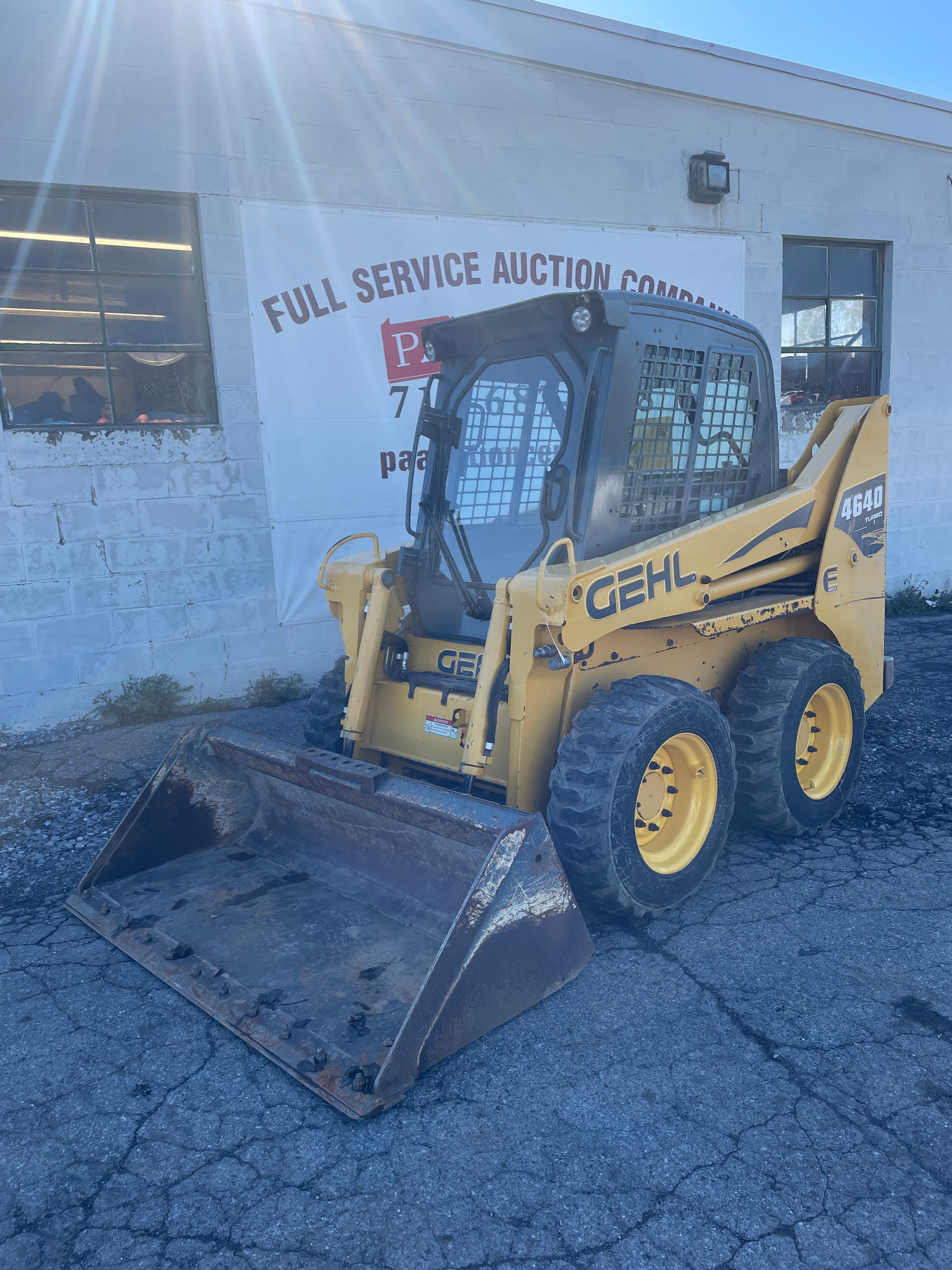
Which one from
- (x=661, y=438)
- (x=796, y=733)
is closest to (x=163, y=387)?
(x=661, y=438)

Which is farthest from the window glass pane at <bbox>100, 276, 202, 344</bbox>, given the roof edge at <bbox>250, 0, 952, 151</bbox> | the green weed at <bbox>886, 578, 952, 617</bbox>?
the green weed at <bbox>886, 578, 952, 617</bbox>

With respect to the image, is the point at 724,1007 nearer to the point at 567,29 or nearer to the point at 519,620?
the point at 519,620

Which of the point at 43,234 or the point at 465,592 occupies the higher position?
the point at 43,234

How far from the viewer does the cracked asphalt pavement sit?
7.30 feet

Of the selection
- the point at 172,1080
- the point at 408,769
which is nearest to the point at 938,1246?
the point at 172,1080

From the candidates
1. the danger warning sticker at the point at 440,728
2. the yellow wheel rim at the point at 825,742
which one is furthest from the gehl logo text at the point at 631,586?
the yellow wheel rim at the point at 825,742

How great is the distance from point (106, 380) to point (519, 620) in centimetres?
455

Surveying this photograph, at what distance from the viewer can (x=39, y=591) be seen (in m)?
6.39

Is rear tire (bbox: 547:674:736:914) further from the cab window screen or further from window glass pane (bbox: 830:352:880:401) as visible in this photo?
window glass pane (bbox: 830:352:880:401)

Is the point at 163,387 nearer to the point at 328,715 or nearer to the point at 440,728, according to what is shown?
the point at 328,715

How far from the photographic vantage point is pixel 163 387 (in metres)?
6.69

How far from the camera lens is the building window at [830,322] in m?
9.48

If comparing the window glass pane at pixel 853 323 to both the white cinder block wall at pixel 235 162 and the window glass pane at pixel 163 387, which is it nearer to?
the white cinder block wall at pixel 235 162

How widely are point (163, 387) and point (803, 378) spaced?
6.65m
